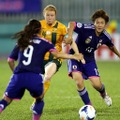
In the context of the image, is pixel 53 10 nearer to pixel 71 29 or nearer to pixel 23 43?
pixel 71 29

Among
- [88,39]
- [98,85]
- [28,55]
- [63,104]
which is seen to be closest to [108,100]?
[98,85]

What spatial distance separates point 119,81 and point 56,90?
3.03 metres

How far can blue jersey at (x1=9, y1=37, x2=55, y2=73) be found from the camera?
8172 millimetres

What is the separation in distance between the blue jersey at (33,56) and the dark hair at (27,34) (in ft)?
0.23

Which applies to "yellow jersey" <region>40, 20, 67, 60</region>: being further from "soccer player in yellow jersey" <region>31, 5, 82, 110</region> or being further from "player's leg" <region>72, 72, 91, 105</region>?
"player's leg" <region>72, 72, 91, 105</region>

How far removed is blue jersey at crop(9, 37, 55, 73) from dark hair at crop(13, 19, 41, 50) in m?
0.07

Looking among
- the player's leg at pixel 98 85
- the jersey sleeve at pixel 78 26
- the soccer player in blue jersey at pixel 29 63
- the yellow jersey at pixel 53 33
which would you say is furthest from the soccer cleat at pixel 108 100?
the soccer player in blue jersey at pixel 29 63

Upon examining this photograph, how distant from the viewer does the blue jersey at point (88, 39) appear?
10.4 m

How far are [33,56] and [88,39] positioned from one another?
251 centimetres

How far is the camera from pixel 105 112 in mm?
10281

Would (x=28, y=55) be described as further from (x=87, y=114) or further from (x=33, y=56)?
(x=87, y=114)

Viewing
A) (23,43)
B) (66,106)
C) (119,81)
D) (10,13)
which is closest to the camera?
(23,43)

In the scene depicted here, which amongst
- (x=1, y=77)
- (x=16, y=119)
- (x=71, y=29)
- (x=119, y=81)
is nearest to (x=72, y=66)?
(x=71, y=29)

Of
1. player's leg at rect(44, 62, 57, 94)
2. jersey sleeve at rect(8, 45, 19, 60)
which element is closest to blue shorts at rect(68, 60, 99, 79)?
player's leg at rect(44, 62, 57, 94)
